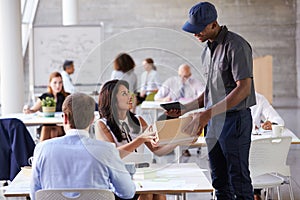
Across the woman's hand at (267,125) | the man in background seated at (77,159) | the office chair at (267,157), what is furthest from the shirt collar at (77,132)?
the woman's hand at (267,125)

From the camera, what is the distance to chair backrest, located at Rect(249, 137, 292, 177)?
14.4ft

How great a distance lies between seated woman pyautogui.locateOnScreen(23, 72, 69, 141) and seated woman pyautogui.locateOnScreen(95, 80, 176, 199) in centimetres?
350

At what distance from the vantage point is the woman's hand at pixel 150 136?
2.96 metres

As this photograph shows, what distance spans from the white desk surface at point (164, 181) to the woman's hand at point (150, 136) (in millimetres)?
271

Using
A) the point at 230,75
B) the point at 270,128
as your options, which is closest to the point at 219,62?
the point at 230,75

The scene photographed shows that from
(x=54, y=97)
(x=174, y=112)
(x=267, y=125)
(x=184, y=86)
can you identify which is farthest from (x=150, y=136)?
(x=54, y=97)

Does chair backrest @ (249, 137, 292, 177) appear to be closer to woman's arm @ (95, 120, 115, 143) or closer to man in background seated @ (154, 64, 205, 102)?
man in background seated @ (154, 64, 205, 102)

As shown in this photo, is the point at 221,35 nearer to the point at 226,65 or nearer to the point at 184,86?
the point at 226,65

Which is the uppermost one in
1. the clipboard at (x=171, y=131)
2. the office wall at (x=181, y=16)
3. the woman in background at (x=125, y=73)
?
the office wall at (x=181, y=16)

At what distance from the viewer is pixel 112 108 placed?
3.50 metres

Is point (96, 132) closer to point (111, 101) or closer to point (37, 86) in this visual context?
point (111, 101)

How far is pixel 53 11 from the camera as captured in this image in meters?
16.1

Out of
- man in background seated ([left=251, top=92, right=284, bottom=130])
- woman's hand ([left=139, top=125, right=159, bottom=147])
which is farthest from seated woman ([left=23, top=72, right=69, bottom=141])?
woman's hand ([left=139, top=125, right=159, bottom=147])

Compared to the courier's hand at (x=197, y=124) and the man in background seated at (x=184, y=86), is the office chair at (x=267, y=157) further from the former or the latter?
the courier's hand at (x=197, y=124)
